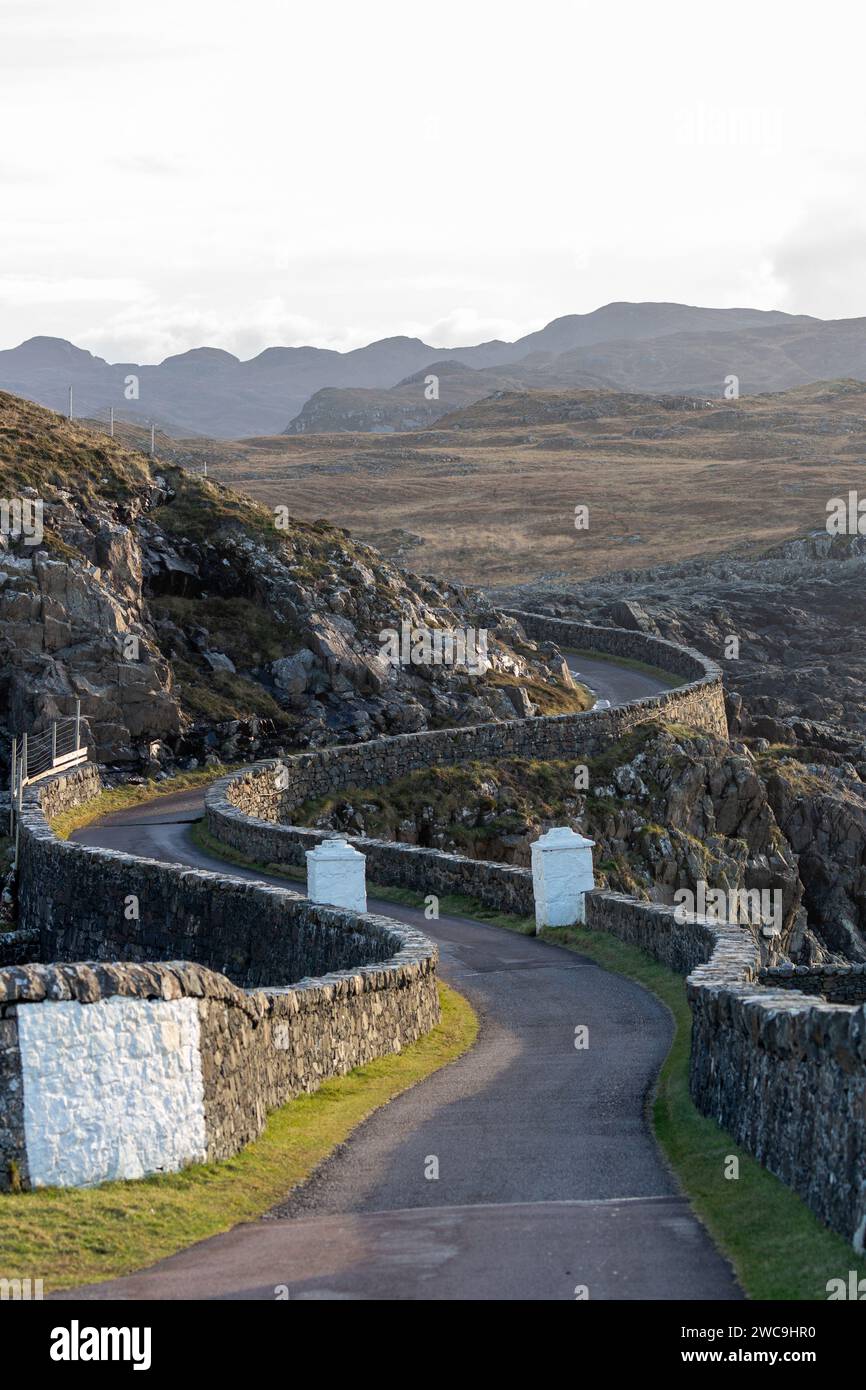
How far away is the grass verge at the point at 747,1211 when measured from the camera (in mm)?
8602

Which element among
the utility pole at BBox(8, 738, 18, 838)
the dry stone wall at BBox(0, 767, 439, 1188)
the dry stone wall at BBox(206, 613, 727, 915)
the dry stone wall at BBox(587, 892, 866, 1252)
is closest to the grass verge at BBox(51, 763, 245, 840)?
the utility pole at BBox(8, 738, 18, 838)

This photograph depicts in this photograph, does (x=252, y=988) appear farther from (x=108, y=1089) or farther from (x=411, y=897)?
(x=411, y=897)

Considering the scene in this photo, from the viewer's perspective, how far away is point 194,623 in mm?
44969

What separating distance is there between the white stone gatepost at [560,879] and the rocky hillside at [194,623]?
17176 mm

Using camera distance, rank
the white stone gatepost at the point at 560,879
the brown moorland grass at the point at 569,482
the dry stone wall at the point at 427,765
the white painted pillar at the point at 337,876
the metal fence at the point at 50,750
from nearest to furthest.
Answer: the white painted pillar at the point at 337,876, the white stone gatepost at the point at 560,879, the dry stone wall at the point at 427,765, the metal fence at the point at 50,750, the brown moorland grass at the point at 569,482

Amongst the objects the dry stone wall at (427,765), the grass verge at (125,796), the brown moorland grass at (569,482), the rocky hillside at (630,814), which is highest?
the brown moorland grass at (569,482)

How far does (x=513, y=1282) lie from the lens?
8.80m

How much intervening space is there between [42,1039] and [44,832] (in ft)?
58.1

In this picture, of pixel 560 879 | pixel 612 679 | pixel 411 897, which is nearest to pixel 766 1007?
A: pixel 560 879

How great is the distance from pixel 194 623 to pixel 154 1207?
35292 mm

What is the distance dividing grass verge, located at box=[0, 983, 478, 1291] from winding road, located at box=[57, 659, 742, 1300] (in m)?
0.17

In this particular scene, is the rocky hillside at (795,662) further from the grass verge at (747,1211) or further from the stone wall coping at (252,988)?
the grass verge at (747,1211)

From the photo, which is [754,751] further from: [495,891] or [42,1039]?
[42,1039]

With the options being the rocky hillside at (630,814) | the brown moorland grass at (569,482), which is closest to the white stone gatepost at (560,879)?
the rocky hillside at (630,814)
